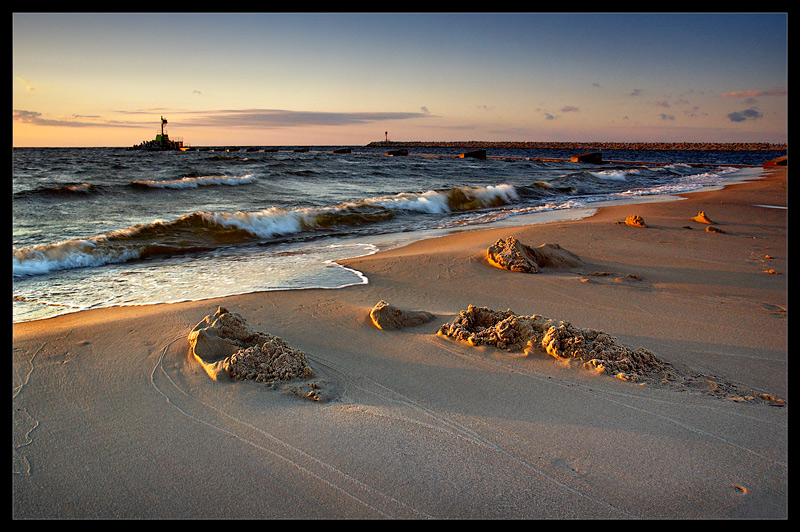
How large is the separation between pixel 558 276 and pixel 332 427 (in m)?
3.63

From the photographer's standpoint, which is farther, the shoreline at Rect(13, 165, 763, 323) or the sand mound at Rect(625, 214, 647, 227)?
the sand mound at Rect(625, 214, 647, 227)

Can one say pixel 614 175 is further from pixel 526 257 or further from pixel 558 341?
pixel 558 341

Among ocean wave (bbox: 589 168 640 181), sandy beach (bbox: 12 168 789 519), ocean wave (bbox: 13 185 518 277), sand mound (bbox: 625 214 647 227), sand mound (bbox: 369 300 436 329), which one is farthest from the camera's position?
ocean wave (bbox: 589 168 640 181)

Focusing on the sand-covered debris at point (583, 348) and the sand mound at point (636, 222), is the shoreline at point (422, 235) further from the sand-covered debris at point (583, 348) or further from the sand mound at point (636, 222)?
the sand-covered debris at point (583, 348)

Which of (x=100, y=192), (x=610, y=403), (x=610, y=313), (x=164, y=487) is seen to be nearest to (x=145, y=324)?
(x=164, y=487)

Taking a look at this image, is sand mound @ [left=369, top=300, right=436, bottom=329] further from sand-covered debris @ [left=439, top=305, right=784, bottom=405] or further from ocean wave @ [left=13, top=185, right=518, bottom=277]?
ocean wave @ [left=13, top=185, right=518, bottom=277]

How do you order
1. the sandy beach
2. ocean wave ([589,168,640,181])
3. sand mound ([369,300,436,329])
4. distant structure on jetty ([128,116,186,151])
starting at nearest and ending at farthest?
the sandy beach, sand mound ([369,300,436,329]), ocean wave ([589,168,640,181]), distant structure on jetty ([128,116,186,151])

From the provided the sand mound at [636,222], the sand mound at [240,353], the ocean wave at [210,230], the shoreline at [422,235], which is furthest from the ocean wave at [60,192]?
the sand mound at [636,222]

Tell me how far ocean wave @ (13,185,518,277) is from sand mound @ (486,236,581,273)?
524cm

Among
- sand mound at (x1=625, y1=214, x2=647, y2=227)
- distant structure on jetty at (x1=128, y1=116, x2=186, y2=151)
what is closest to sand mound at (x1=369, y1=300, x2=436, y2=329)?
sand mound at (x1=625, y1=214, x2=647, y2=227)

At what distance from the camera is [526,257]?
17.9 feet

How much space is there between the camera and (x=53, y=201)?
13.4 m

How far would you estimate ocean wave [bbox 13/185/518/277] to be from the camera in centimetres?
670

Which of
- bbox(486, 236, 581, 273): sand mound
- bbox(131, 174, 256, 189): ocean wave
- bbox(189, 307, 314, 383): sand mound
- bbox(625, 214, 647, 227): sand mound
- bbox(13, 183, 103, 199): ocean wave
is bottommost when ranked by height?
bbox(189, 307, 314, 383): sand mound
